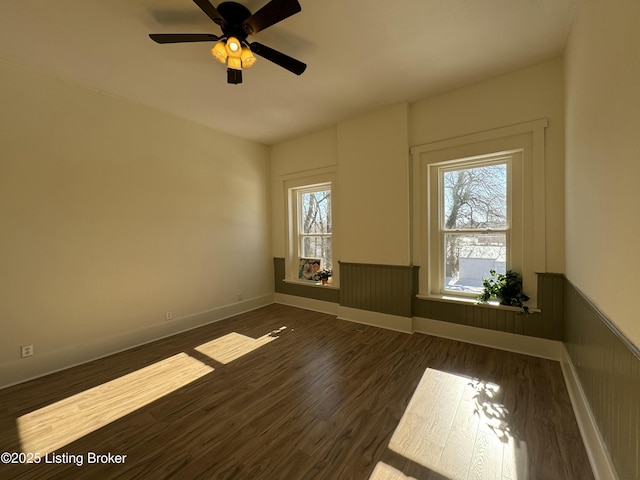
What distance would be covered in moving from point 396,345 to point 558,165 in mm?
2499

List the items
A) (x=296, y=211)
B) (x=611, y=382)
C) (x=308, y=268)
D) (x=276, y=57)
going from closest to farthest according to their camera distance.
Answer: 1. (x=611, y=382)
2. (x=276, y=57)
3. (x=308, y=268)
4. (x=296, y=211)

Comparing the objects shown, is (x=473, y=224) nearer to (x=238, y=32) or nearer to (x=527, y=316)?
(x=527, y=316)

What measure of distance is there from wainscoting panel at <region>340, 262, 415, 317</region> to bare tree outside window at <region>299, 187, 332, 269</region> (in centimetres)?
65

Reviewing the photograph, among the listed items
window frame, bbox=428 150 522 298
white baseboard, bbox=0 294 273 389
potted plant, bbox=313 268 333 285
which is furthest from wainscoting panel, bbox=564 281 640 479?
white baseboard, bbox=0 294 273 389

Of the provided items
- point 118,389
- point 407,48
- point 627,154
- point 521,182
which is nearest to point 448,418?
point 627,154

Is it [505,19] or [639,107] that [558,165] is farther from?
[639,107]

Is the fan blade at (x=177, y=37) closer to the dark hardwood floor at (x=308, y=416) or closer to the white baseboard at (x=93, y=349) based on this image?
the dark hardwood floor at (x=308, y=416)

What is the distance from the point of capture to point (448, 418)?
190cm

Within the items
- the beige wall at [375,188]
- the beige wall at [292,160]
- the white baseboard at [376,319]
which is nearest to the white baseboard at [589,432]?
the white baseboard at [376,319]

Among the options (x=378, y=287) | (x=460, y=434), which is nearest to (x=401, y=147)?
(x=378, y=287)

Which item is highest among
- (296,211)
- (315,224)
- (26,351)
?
(296,211)

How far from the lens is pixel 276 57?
6.87 ft

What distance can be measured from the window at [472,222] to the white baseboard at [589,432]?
120 centimetres

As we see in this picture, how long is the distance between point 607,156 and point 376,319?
2.93 metres
